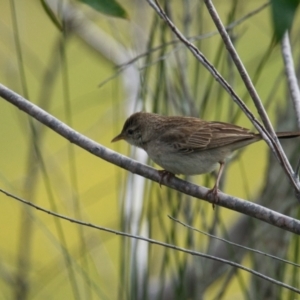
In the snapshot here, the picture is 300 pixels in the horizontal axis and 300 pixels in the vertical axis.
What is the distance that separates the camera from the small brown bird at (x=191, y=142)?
12.4 ft

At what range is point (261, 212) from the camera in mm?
2514

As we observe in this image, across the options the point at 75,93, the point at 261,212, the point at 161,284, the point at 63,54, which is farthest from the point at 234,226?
the point at 75,93

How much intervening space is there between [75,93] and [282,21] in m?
7.74

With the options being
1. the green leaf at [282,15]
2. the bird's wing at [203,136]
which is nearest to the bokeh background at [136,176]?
the bird's wing at [203,136]

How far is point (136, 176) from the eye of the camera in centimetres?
458

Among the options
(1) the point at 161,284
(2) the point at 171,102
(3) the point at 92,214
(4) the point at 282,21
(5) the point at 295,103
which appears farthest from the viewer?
(3) the point at 92,214

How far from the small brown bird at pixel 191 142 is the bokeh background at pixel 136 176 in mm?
92

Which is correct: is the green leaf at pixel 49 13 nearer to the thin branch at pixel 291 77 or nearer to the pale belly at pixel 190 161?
the thin branch at pixel 291 77

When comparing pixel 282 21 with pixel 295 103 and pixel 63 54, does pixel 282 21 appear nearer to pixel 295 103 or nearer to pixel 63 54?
pixel 295 103

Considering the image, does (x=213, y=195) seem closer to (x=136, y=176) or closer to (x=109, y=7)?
(x=109, y=7)

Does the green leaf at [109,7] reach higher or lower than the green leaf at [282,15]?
higher

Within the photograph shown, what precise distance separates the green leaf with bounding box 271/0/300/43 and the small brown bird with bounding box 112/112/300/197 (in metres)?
1.36

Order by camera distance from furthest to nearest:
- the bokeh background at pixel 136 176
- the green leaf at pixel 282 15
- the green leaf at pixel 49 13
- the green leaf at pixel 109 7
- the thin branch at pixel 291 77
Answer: the bokeh background at pixel 136 176, the thin branch at pixel 291 77, the green leaf at pixel 49 13, the green leaf at pixel 109 7, the green leaf at pixel 282 15

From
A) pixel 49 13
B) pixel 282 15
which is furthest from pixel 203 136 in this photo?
pixel 282 15
